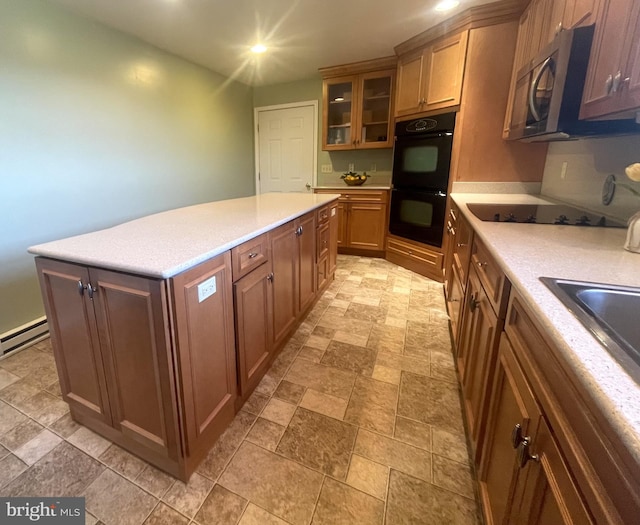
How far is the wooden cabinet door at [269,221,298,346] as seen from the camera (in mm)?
1825

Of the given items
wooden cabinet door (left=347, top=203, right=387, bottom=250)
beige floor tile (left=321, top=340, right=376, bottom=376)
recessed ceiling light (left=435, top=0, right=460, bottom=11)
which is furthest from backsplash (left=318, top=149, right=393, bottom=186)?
beige floor tile (left=321, top=340, right=376, bottom=376)

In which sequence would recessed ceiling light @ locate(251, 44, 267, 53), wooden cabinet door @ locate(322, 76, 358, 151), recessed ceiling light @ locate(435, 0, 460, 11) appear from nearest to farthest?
recessed ceiling light @ locate(435, 0, 460, 11) → recessed ceiling light @ locate(251, 44, 267, 53) → wooden cabinet door @ locate(322, 76, 358, 151)

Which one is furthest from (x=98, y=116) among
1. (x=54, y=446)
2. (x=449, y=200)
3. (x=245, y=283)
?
(x=449, y=200)

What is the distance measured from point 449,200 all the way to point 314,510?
2.73 metres

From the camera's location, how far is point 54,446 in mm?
1377

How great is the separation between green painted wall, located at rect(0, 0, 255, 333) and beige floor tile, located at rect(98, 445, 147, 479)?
151cm

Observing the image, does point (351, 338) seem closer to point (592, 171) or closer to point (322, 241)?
point (322, 241)

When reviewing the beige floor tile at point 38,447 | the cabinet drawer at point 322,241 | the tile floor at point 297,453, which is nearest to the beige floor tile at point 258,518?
the tile floor at point 297,453

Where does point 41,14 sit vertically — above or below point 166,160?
above

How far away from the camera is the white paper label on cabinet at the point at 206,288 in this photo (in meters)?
1.16

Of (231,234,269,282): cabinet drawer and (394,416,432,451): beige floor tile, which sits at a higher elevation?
(231,234,269,282): cabinet drawer

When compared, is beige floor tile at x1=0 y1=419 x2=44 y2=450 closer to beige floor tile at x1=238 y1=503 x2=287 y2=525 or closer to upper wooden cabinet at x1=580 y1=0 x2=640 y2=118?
beige floor tile at x1=238 y1=503 x2=287 y2=525

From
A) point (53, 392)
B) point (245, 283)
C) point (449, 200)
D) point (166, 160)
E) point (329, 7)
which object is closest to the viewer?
point (245, 283)

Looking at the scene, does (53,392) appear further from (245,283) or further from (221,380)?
(245,283)
